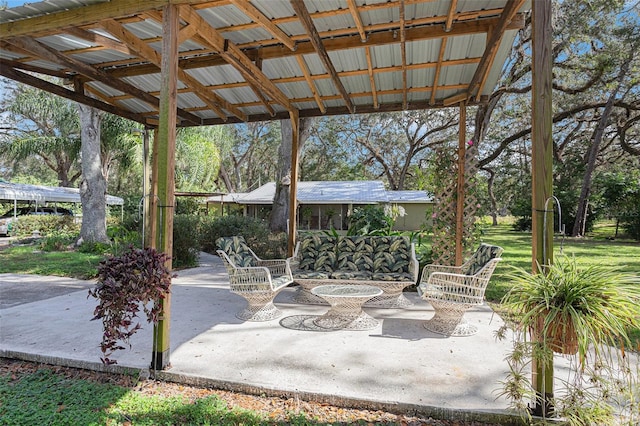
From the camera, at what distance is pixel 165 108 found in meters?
3.08

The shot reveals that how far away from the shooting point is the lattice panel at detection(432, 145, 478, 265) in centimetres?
599

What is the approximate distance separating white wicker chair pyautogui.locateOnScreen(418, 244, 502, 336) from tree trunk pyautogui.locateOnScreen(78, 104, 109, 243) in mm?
10952

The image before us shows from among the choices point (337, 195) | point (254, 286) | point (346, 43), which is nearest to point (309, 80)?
point (346, 43)

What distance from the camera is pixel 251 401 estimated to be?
276 cm

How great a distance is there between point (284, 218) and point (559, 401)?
10.6 metres

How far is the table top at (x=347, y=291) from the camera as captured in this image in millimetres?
4191

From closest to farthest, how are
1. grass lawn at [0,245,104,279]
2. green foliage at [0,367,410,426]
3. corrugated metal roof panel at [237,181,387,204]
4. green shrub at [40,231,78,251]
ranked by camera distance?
green foliage at [0,367,410,426]
grass lawn at [0,245,104,279]
green shrub at [40,231,78,251]
corrugated metal roof panel at [237,181,387,204]

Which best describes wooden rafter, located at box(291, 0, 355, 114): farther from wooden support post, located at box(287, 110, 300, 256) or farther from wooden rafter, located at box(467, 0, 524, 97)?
wooden rafter, located at box(467, 0, 524, 97)

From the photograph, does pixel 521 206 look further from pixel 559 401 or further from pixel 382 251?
pixel 559 401

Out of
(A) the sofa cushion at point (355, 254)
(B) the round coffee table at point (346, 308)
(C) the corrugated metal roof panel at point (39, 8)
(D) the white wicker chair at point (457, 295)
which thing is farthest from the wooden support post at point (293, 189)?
(C) the corrugated metal roof panel at point (39, 8)

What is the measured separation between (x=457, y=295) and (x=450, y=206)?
96.4 inches

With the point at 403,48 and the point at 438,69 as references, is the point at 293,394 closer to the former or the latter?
the point at 403,48

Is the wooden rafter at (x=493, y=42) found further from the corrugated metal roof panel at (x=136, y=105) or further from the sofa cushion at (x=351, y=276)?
the corrugated metal roof panel at (x=136, y=105)

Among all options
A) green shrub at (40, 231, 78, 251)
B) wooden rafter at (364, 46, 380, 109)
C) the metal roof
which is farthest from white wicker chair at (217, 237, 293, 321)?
green shrub at (40, 231, 78, 251)
